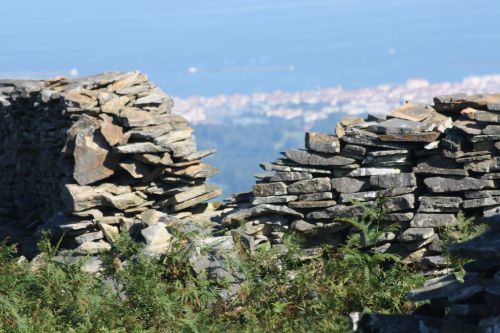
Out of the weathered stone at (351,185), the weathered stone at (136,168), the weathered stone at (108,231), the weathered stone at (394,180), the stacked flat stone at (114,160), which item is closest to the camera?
the weathered stone at (394,180)

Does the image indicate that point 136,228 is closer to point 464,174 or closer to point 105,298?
point 105,298

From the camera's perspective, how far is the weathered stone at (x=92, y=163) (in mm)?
14047

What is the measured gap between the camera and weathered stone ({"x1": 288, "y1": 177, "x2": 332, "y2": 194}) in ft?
41.3

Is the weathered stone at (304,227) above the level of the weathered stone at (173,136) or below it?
below

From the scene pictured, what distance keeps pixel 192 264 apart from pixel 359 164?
8.78 ft

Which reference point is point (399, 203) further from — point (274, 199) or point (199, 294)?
point (199, 294)

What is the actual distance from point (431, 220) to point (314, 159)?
5.60 feet

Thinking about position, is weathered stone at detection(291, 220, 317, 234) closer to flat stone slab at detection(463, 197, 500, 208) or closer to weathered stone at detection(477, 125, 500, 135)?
flat stone slab at detection(463, 197, 500, 208)

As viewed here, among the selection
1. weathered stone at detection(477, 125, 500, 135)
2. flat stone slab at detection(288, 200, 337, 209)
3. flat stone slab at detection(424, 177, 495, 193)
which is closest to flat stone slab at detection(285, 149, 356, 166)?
flat stone slab at detection(288, 200, 337, 209)

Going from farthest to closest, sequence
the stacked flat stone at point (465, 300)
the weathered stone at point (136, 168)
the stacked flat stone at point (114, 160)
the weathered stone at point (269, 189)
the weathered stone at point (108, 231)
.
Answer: the weathered stone at point (136, 168), the stacked flat stone at point (114, 160), the weathered stone at point (108, 231), the weathered stone at point (269, 189), the stacked flat stone at point (465, 300)

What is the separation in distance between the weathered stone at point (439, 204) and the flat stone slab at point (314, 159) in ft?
3.48

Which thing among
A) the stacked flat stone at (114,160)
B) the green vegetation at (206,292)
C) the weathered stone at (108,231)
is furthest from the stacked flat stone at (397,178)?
the weathered stone at (108,231)

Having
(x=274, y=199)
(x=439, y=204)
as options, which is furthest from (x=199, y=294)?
(x=439, y=204)

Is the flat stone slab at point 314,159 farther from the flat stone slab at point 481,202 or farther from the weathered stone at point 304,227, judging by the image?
the flat stone slab at point 481,202
